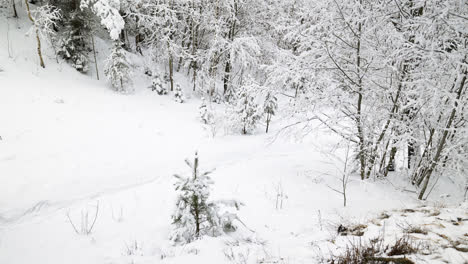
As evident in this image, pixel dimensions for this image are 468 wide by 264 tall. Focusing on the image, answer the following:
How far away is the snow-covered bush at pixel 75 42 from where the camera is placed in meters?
12.4

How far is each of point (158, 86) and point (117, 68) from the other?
2605 millimetres

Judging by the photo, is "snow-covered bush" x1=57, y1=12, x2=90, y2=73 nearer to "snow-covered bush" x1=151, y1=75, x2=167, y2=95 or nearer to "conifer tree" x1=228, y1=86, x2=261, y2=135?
"snow-covered bush" x1=151, y1=75, x2=167, y2=95

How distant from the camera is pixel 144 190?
19.4 ft

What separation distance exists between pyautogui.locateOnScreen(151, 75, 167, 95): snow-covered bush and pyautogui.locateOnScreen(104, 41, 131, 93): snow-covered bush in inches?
70.7

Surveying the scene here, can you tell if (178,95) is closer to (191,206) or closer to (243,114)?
(243,114)

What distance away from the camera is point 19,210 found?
4.77 m

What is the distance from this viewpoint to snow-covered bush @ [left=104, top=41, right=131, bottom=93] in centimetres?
1271

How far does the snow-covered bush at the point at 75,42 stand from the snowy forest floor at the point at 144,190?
102cm

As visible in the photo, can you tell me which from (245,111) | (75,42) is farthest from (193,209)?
(75,42)

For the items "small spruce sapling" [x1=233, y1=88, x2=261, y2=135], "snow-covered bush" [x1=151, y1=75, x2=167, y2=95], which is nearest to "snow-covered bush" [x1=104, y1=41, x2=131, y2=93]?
"snow-covered bush" [x1=151, y1=75, x2=167, y2=95]

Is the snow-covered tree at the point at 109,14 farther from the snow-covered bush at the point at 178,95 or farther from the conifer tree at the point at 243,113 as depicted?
the conifer tree at the point at 243,113

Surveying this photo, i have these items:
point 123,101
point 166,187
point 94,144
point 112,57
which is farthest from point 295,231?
point 112,57

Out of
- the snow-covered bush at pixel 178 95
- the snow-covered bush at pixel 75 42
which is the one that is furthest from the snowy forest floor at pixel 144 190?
the snow-covered bush at pixel 178 95

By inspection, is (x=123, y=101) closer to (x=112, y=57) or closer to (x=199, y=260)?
(x=112, y=57)
